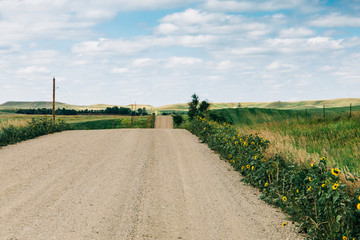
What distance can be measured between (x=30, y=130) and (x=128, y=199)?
14.3 m

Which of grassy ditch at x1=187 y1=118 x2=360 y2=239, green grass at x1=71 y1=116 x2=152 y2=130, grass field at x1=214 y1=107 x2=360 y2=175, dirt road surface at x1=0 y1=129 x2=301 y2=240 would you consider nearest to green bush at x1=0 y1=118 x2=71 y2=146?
dirt road surface at x1=0 y1=129 x2=301 y2=240

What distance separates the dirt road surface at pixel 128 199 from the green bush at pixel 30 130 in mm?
3887

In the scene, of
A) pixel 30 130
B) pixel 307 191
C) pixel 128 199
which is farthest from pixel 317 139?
pixel 30 130

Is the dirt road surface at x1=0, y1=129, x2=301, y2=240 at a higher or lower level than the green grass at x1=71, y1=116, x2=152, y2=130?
higher

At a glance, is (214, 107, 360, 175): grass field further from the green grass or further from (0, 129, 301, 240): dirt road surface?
the green grass

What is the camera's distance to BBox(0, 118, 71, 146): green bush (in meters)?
16.5

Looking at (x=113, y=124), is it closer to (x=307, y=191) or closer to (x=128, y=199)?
(x=128, y=199)

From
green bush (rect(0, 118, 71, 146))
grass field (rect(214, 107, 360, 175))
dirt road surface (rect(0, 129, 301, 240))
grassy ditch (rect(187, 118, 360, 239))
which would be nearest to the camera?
grassy ditch (rect(187, 118, 360, 239))

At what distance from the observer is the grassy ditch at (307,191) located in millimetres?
5328

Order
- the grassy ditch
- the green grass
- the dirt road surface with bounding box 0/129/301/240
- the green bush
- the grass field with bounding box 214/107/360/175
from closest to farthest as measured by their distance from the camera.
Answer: the grassy ditch
the dirt road surface with bounding box 0/129/301/240
the grass field with bounding box 214/107/360/175
the green bush
the green grass

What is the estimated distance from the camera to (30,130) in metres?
19.2

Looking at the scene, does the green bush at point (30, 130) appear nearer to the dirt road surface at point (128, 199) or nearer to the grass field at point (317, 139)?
the dirt road surface at point (128, 199)

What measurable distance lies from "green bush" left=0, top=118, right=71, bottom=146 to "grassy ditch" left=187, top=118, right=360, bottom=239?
12352 millimetres

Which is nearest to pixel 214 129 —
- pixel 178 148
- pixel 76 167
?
pixel 178 148
